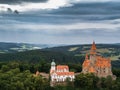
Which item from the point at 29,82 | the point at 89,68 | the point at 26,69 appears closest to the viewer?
the point at 29,82

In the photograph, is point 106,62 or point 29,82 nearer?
point 29,82

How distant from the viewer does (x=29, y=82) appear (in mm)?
118750

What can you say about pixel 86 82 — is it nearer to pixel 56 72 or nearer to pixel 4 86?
pixel 56 72

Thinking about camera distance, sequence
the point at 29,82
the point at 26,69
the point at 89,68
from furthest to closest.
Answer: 1. the point at 26,69
2. the point at 89,68
3. the point at 29,82

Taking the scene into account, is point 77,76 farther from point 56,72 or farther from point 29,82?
point 29,82

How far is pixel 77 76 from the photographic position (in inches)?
4884

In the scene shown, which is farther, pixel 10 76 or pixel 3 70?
pixel 3 70

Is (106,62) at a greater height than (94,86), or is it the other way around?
(106,62)

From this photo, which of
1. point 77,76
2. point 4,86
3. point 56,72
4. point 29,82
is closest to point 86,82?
point 77,76

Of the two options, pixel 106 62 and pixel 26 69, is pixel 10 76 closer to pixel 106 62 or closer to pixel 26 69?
pixel 26 69

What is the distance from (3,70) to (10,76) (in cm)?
1227

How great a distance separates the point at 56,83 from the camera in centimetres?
12406

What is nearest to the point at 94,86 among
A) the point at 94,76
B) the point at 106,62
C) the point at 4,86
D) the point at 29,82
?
the point at 94,76

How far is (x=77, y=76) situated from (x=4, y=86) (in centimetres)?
2611
